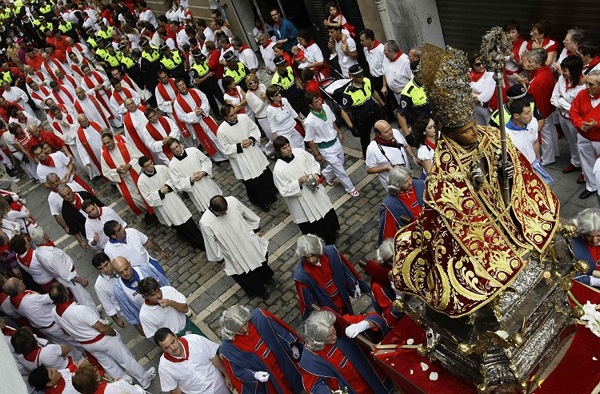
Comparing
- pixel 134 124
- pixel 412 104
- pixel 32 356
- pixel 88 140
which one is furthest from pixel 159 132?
pixel 32 356

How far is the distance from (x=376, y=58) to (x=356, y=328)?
23.5 ft

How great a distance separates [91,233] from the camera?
395 inches

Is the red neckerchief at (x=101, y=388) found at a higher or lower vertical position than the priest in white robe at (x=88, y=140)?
lower

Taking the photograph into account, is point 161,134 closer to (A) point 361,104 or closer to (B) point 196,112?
(B) point 196,112

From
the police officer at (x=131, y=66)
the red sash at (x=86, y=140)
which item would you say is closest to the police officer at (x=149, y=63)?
the police officer at (x=131, y=66)

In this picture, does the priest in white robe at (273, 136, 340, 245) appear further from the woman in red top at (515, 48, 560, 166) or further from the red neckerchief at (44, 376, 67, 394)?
the red neckerchief at (44, 376, 67, 394)

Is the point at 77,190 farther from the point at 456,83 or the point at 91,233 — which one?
the point at 456,83

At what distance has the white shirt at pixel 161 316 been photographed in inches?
279

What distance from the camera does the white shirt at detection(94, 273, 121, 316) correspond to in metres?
8.07

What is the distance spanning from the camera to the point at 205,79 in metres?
14.3

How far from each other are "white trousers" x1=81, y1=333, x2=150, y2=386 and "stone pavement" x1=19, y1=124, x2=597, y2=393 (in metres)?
0.48

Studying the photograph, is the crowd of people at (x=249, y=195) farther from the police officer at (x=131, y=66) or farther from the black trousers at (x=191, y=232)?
the police officer at (x=131, y=66)

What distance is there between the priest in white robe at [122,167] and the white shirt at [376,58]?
5124mm

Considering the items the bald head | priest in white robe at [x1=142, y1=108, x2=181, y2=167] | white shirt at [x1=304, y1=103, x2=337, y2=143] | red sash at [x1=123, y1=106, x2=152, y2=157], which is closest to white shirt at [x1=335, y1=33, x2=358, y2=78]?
white shirt at [x1=304, y1=103, x2=337, y2=143]
